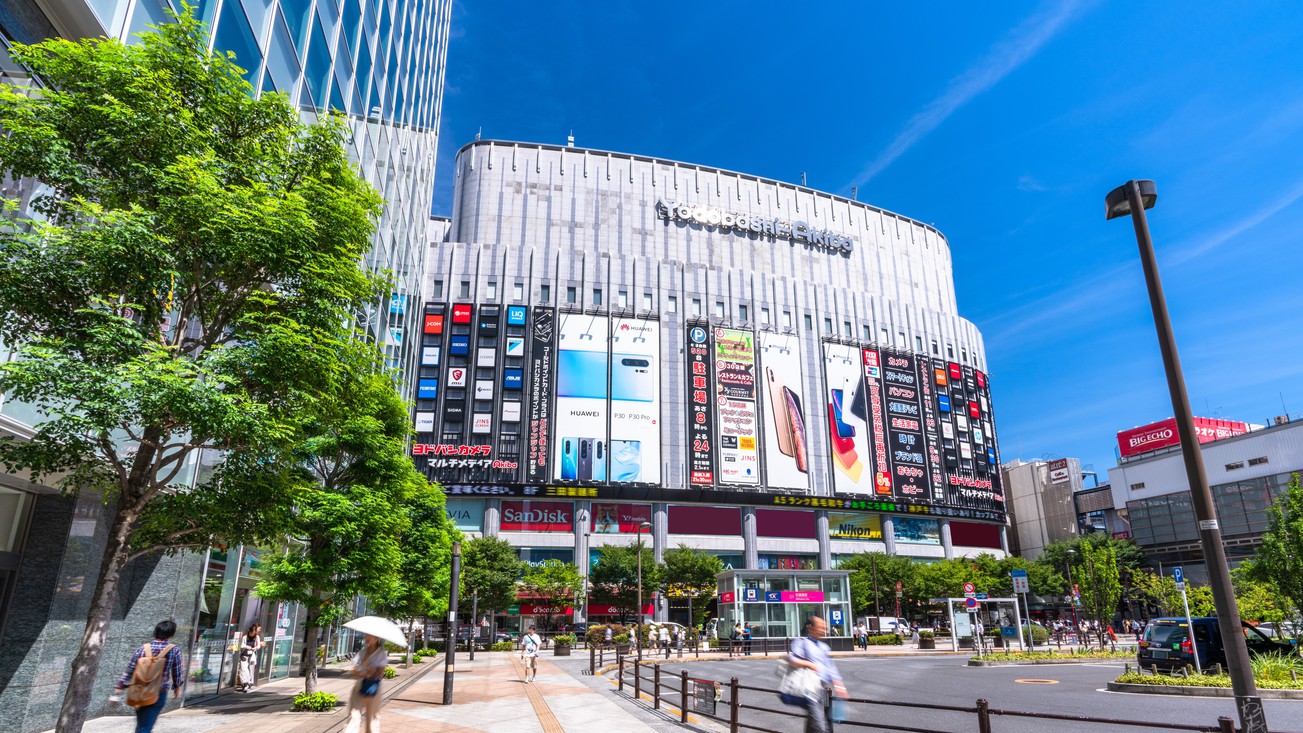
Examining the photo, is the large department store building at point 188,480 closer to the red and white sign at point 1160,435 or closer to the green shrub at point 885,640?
the green shrub at point 885,640

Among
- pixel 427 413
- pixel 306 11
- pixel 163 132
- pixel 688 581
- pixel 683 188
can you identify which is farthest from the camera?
pixel 683 188

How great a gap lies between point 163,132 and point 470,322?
62.3 metres

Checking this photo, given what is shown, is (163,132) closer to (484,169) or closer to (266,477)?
(266,477)

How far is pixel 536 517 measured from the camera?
66.4 metres

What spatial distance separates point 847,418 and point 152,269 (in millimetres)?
73228

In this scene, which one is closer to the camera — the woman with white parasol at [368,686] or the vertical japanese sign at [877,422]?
the woman with white parasol at [368,686]

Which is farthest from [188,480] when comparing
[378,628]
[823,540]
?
[823,540]

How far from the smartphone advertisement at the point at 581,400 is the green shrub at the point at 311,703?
49605 millimetres

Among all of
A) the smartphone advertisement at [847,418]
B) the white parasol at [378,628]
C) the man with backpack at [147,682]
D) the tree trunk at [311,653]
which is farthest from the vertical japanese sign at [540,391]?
the man with backpack at [147,682]

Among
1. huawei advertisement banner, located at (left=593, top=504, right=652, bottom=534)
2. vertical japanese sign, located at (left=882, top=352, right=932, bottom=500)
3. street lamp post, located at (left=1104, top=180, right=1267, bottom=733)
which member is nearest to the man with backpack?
street lamp post, located at (left=1104, top=180, right=1267, bottom=733)

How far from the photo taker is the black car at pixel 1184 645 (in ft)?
68.1

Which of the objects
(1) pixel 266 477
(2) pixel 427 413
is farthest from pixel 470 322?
(1) pixel 266 477

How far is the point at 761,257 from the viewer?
82875 millimetres

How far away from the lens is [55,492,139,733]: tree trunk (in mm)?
7621
